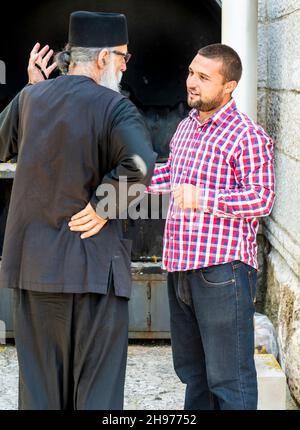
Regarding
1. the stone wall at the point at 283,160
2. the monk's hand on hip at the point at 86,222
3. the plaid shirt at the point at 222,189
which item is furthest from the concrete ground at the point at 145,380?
the monk's hand on hip at the point at 86,222

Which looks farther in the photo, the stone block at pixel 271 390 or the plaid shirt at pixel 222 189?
the stone block at pixel 271 390

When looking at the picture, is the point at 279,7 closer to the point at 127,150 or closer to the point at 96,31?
the point at 96,31

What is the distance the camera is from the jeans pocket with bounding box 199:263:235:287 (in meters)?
3.36

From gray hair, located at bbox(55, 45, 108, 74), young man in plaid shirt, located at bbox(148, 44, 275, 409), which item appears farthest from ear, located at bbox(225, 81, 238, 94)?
gray hair, located at bbox(55, 45, 108, 74)

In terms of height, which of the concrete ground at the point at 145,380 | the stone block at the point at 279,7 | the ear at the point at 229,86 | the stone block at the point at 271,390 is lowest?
the concrete ground at the point at 145,380

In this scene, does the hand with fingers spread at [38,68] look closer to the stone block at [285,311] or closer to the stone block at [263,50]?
the stone block at [285,311]

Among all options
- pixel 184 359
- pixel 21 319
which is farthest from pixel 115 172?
pixel 184 359

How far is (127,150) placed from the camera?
3.06 metres

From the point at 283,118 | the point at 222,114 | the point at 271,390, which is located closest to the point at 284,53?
the point at 283,118

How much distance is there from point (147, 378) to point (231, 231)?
1.50 meters

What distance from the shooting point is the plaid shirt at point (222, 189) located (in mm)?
3297

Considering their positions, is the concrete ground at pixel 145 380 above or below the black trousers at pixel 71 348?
below

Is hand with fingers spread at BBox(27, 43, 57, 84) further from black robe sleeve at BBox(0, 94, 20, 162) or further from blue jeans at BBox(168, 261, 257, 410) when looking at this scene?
blue jeans at BBox(168, 261, 257, 410)

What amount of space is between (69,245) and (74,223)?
0.29ft
